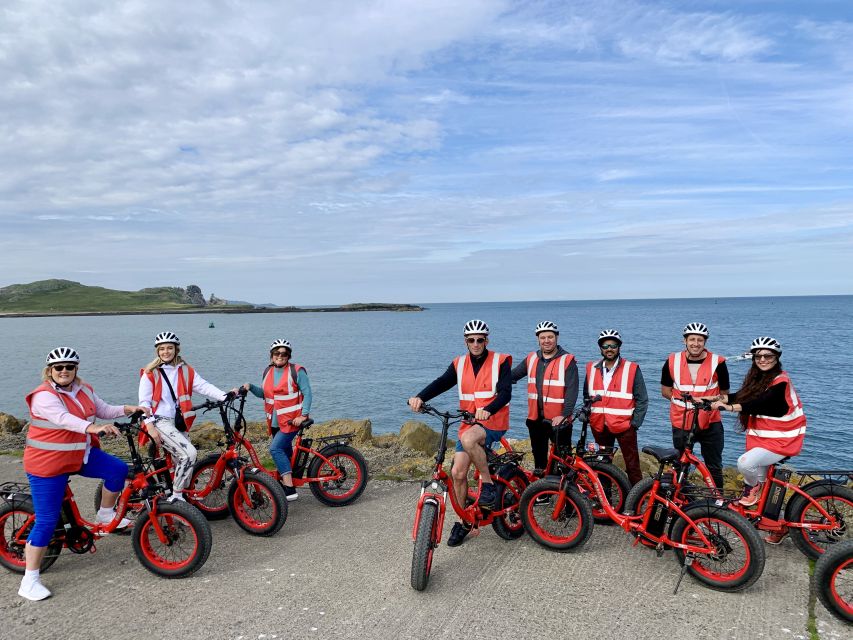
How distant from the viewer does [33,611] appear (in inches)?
188

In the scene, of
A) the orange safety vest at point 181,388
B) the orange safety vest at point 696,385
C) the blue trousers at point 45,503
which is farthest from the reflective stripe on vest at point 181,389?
the orange safety vest at point 696,385

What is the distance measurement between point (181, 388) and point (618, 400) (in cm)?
490

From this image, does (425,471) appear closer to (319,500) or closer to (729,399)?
(319,500)

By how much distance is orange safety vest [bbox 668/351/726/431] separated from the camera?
6.51 metres

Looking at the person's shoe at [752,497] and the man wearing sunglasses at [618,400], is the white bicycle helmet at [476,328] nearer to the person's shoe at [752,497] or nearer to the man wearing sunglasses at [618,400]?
the man wearing sunglasses at [618,400]

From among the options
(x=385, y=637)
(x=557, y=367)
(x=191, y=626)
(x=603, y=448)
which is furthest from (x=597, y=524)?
(x=191, y=626)

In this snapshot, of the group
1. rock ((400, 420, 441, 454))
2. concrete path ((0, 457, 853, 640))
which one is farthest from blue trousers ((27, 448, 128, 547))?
rock ((400, 420, 441, 454))

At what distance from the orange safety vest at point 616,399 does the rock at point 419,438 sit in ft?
20.9

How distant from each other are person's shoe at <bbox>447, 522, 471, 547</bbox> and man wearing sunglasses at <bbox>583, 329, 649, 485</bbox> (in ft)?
6.39

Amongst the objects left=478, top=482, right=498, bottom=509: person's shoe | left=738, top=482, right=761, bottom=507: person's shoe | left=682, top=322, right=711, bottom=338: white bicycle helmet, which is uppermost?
left=682, top=322, right=711, bottom=338: white bicycle helmet

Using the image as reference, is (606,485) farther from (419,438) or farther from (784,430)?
(419,438)

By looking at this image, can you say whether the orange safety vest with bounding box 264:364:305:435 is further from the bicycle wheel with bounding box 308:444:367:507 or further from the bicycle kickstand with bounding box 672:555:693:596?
the bicycle kickstand with bounding box 672:555:693:596

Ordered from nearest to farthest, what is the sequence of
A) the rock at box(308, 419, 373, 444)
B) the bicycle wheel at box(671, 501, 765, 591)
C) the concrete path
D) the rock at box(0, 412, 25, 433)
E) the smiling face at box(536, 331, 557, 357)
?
the concrete path → the bicycle wheel at box(671, 501, 765, 591) → the smiling face at box(536, 331, 557, 357) → the rock at box(308, 419, 373, 444) → the rock at box(0, 412, 25, 433)

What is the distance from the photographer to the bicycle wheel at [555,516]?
552 cm
